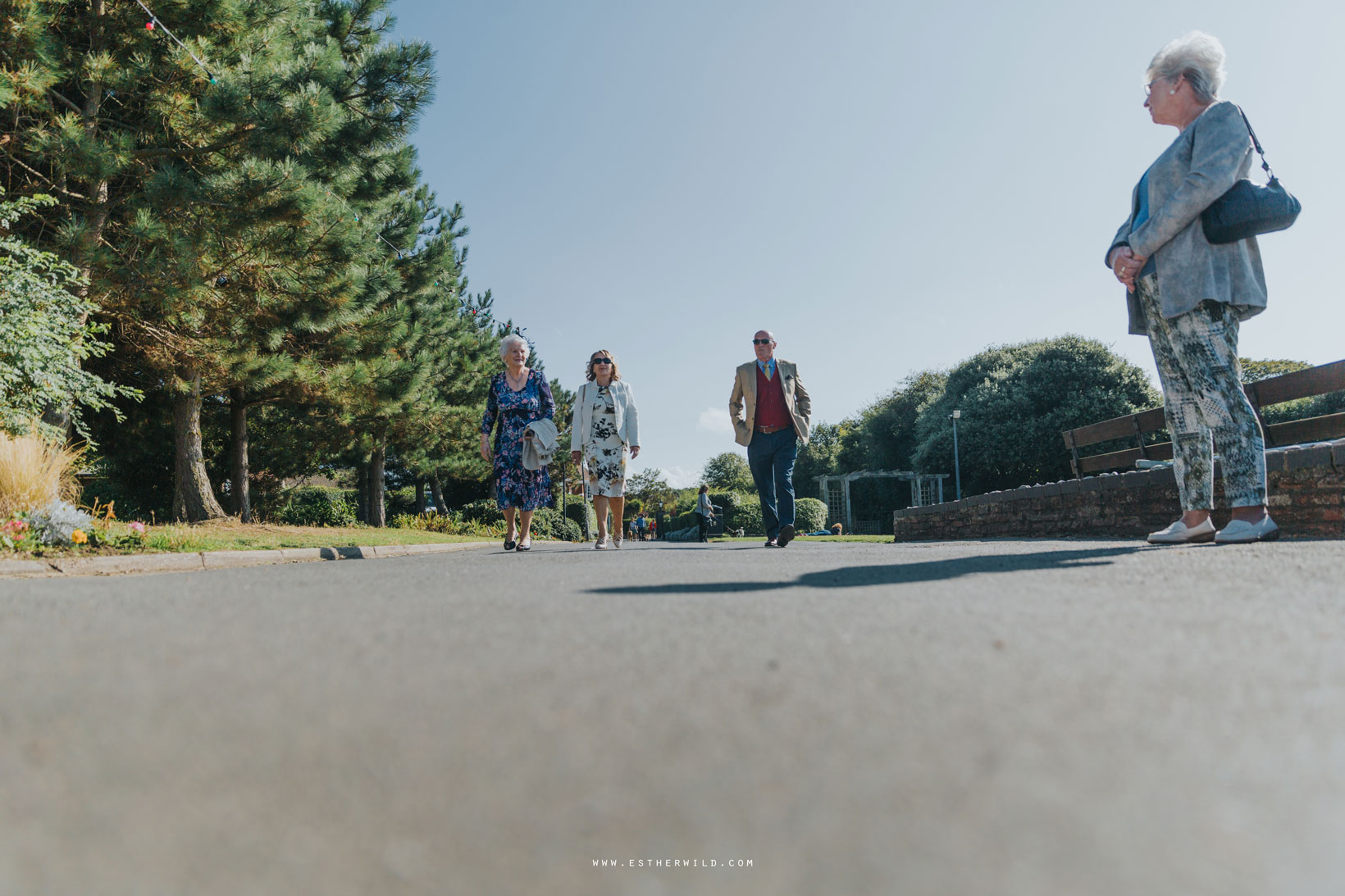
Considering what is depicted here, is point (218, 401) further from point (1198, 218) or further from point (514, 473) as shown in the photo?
point (1198, 218)

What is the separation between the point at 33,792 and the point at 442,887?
0.83 m

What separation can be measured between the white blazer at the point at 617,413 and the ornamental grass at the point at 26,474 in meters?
4.90

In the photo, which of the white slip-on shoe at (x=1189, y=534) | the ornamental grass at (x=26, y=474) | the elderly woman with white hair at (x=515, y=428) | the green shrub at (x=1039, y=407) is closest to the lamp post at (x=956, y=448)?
the green shrub at (x=1039, y=407)

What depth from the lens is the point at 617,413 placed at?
8.35m

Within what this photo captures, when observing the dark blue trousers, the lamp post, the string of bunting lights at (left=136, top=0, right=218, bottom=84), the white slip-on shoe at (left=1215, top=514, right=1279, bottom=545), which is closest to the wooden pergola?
the lamp post

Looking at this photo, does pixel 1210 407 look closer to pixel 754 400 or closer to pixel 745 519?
pixel 754 400

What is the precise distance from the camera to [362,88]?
1158cm

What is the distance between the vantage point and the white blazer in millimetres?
8312

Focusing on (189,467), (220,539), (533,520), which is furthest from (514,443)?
(533,520)

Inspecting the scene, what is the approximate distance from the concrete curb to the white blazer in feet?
9.47

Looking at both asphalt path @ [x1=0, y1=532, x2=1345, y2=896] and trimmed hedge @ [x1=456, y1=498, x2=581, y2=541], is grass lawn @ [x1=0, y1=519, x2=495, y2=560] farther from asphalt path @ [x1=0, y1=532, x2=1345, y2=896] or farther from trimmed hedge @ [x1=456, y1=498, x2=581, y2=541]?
trimmed hedge @ [x1=456, y1=498, x2=581, y2=541]

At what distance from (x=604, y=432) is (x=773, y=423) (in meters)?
1.80

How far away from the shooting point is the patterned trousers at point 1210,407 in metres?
4.30

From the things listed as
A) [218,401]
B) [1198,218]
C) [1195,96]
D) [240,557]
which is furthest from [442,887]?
[218,401]
